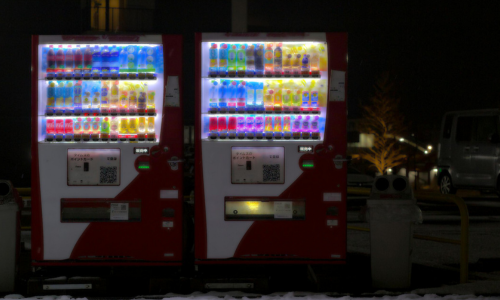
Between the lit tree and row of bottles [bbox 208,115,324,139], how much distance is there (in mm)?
26538

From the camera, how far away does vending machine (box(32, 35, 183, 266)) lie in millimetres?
4957

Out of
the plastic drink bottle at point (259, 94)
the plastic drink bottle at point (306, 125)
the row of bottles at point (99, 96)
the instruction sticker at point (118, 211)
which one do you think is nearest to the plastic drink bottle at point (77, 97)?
the row of bottles at point (99, 96)

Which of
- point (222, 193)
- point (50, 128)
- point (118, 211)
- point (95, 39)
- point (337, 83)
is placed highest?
point (95, 39)

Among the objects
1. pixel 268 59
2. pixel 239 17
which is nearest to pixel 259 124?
pixel 268 59

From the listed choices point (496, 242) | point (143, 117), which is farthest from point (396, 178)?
point (496, 242)

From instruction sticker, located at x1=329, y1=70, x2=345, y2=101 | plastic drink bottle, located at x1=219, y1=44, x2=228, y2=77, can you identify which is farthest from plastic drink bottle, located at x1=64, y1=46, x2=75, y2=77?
instruction sticker, located at x1=329, y1=70, x2=345, y2=101

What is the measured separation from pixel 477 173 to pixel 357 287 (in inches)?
358

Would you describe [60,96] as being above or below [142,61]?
below

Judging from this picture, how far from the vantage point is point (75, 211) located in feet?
16.4

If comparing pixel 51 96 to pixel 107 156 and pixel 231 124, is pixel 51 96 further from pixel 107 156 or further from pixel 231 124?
pixel 231 124

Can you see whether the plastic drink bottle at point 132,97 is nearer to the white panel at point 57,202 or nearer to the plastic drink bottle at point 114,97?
the plastic drink bottle at point 114,97

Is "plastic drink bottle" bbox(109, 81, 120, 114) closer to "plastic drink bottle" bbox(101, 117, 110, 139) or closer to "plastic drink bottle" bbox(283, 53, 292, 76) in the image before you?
"plastic drink bottle" bbox(101, 117, 110, 139)

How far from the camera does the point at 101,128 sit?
196 inches

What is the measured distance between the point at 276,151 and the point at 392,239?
4.78 feet
